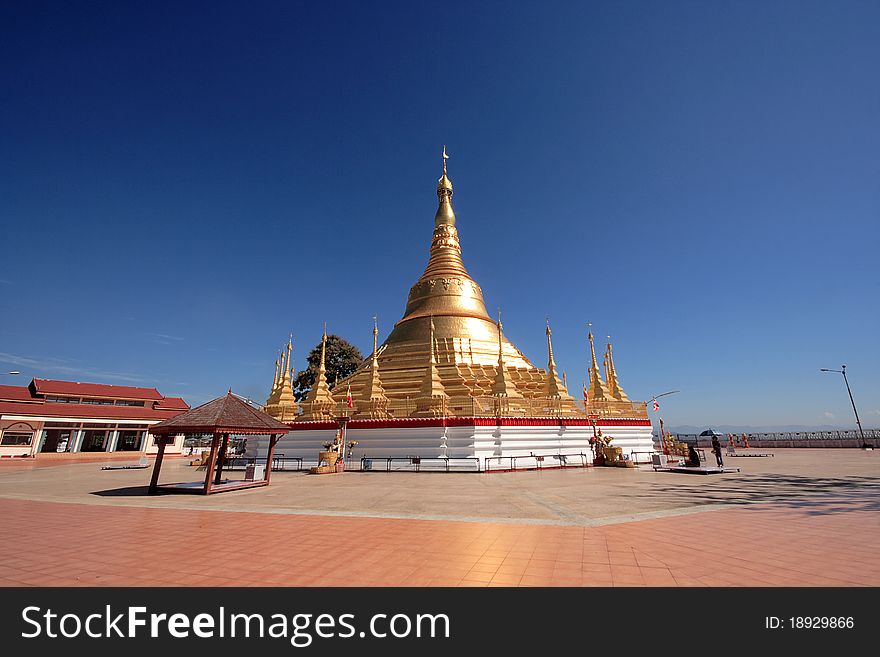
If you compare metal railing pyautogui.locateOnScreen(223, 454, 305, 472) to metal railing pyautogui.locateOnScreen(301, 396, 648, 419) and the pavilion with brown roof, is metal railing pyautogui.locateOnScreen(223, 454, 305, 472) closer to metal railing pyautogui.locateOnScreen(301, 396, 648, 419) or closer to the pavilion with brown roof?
metal railing pyautogui.locateOnScreen(301, 396, 648, 419)

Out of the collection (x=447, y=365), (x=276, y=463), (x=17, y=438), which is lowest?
(x=276, y=463)

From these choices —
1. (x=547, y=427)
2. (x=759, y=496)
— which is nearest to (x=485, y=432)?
(x=547, y=427)

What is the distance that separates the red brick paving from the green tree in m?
40.2

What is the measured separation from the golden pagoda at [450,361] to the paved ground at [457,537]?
10068 millimetres

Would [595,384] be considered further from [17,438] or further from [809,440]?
[17,438]

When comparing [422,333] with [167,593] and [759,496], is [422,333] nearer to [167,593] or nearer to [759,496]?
[759,496]

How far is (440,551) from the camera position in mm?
6270

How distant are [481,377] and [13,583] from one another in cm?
2573

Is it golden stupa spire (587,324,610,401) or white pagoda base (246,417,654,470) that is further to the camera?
golden stupa spire (587,324,610,401)

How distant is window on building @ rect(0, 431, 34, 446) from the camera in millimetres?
36894

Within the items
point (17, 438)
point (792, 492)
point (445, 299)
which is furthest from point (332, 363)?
point (792, 492)

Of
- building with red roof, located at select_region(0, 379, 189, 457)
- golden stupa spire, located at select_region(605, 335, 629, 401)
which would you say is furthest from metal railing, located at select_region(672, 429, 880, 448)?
building with red roof, located at select_region(0, 379, 189, 457)

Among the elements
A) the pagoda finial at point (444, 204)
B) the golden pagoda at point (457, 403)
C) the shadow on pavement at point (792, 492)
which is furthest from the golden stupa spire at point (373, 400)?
the pagoda finial at point (444, 204)

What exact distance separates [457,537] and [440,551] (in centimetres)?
100
